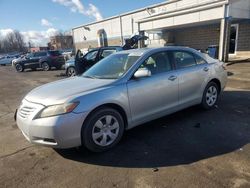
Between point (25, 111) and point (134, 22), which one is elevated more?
point (134, 22)

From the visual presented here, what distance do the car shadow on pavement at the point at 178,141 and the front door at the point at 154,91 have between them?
37 centimetres

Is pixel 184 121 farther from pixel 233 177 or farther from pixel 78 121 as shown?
pixel 78 121

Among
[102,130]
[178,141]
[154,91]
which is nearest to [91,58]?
[154,91]

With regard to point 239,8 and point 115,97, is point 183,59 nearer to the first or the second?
point 115,97

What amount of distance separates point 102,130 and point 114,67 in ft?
4.51

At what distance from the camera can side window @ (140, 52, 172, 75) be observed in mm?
4336

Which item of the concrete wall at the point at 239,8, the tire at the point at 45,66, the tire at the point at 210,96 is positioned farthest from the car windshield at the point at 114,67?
the tire at the point at 45,66

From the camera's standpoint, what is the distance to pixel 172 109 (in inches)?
181

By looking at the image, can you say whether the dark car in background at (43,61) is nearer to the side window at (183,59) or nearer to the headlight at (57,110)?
the side window at (183,59)

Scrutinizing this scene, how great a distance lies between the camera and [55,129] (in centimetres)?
322

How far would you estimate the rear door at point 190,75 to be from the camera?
4727 mm

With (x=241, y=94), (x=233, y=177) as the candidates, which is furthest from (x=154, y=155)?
(x=241, y=94)

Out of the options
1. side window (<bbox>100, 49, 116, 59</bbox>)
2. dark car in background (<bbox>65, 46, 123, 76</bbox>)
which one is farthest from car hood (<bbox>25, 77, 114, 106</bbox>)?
side window (<bbox>100, 49, 116, 59</bbox>)

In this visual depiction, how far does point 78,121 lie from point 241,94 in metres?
5.36
